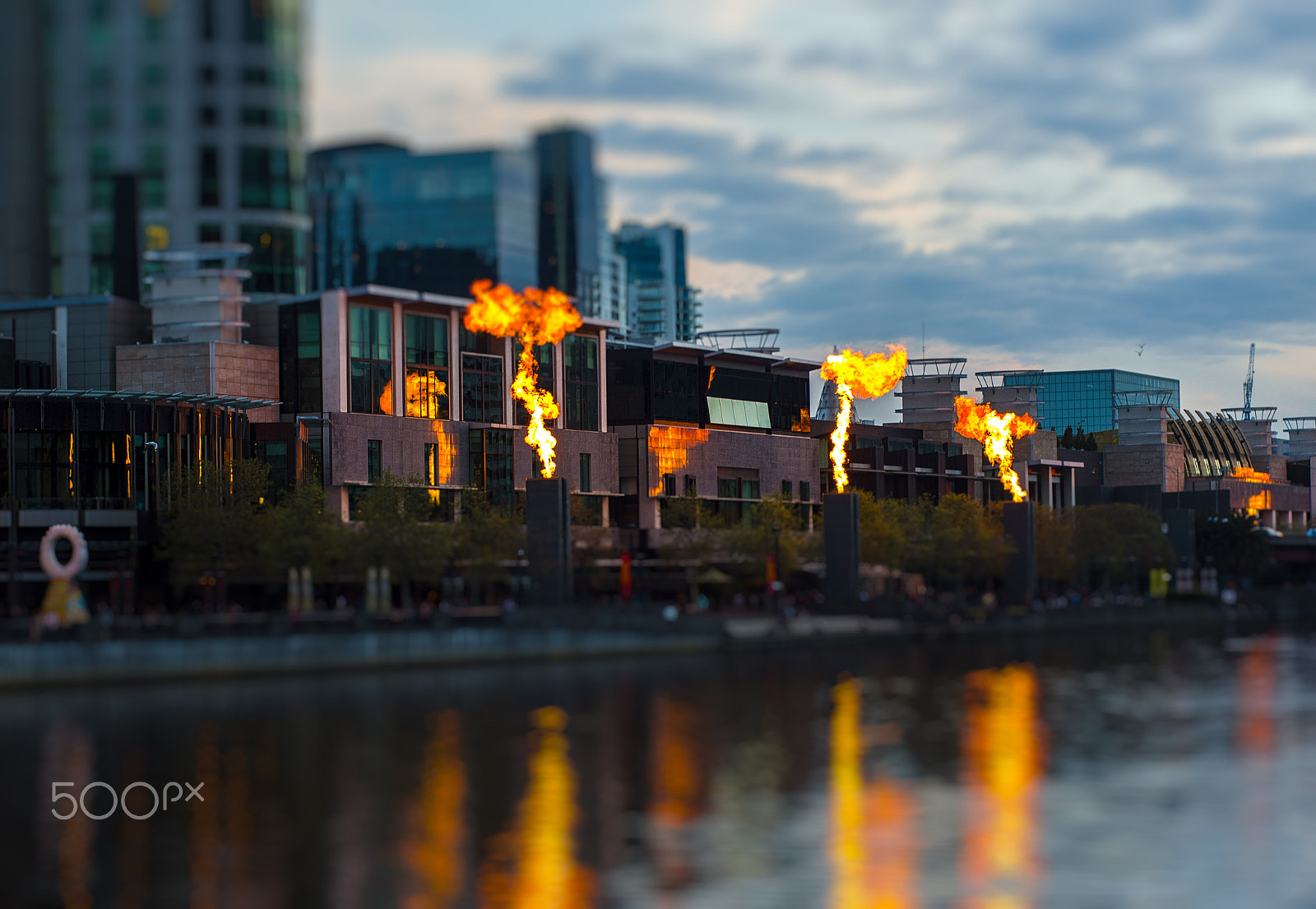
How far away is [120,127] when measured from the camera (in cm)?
18938

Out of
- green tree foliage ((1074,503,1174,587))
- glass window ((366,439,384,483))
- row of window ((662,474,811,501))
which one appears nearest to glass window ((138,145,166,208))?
glass window ((366,439,384,483))

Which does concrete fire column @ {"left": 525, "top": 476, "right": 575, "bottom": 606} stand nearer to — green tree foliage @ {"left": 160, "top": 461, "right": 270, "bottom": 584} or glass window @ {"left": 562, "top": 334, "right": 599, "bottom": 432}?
green tree foliage @ {"left": 160, "top": 461, "right": 270, "bottom": 584}

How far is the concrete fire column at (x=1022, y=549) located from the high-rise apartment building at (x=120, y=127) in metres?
86.4

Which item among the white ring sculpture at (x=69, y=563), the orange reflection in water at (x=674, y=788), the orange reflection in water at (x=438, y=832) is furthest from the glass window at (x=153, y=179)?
the orange reflection in water at (x=438, y=832)

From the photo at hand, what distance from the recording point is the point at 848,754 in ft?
183

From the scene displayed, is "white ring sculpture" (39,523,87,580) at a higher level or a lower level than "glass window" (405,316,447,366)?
lower

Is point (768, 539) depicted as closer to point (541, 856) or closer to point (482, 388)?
point (482, 388)

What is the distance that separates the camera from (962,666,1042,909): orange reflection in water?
3572 centimetres

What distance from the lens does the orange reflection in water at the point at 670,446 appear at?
162750mm

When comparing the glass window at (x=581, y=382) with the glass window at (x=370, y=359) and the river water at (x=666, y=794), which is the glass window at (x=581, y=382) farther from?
the river water at (x=666, y=794)

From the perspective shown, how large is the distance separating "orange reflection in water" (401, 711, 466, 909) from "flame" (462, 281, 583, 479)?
5571cm

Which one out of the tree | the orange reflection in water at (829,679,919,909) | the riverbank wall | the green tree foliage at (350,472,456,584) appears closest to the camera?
the orange reflection in water at (829,679,919,909)

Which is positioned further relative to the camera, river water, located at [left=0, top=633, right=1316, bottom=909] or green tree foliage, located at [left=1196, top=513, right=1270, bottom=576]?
green tree foliage, located at [left=1196, top=513, right=1270, bottom=576]

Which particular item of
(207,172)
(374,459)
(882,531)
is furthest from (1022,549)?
(207,172)
